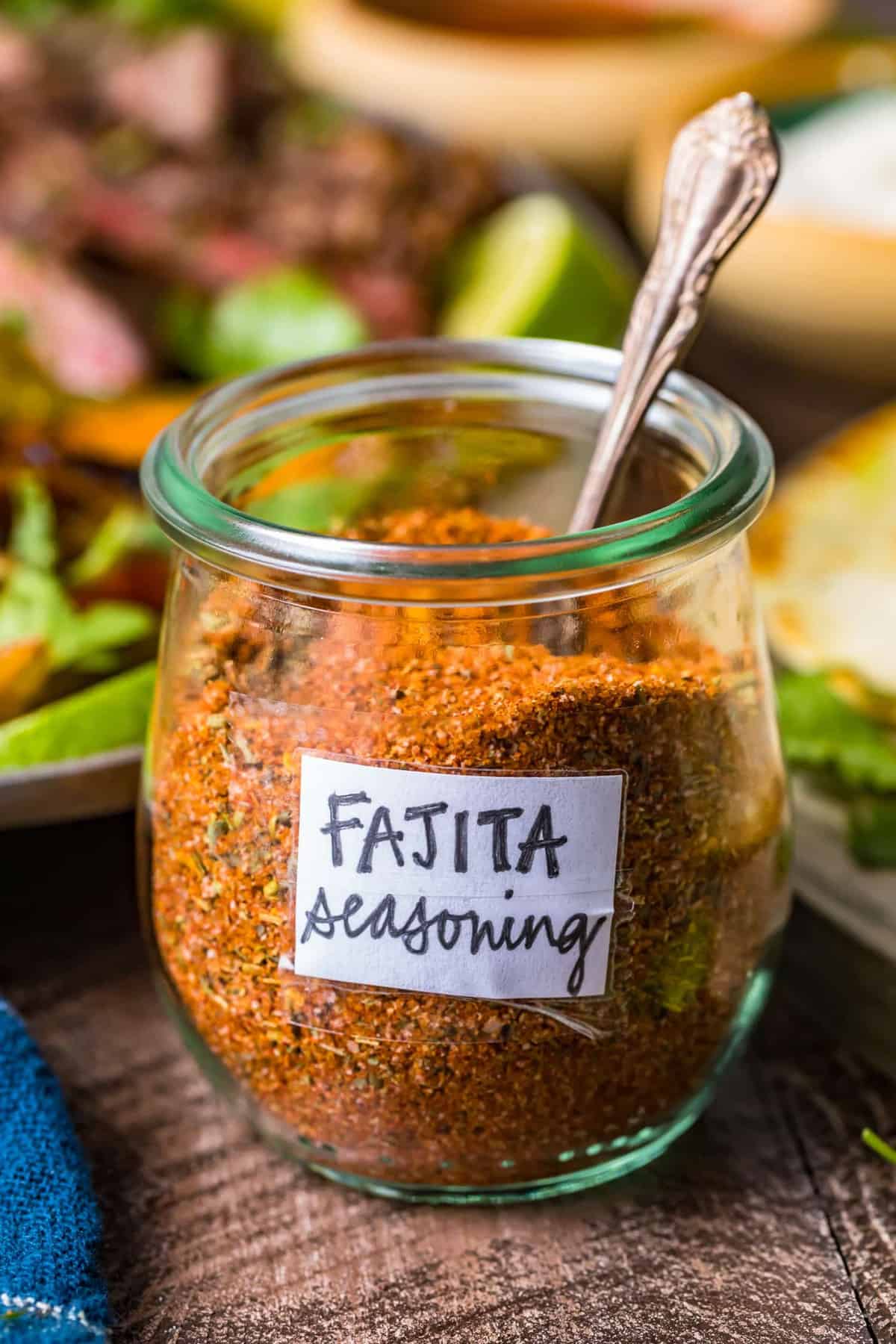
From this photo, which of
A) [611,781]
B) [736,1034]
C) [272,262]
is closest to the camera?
[611,781]

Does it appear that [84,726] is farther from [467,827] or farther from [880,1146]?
[880,1146]

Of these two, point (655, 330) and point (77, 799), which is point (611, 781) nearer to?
point (655, 330)

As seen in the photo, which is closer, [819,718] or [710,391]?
[710,391]

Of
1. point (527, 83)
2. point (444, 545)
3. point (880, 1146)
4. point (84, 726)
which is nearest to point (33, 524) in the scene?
point (84, 726)

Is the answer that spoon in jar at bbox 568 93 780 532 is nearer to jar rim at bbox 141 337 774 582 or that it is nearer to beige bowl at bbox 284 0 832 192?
jar rim at bbox 141 337 774 582

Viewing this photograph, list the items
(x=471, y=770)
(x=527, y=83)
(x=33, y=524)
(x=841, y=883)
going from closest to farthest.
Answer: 1. (x=471, y=770)
2. (x=841, y=883)
3. (x=33, y=524)
4. (x=527, y=83)

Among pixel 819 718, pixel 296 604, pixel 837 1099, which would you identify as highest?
pixel 296 604

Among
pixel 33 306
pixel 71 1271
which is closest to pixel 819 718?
pixel 71 1271
